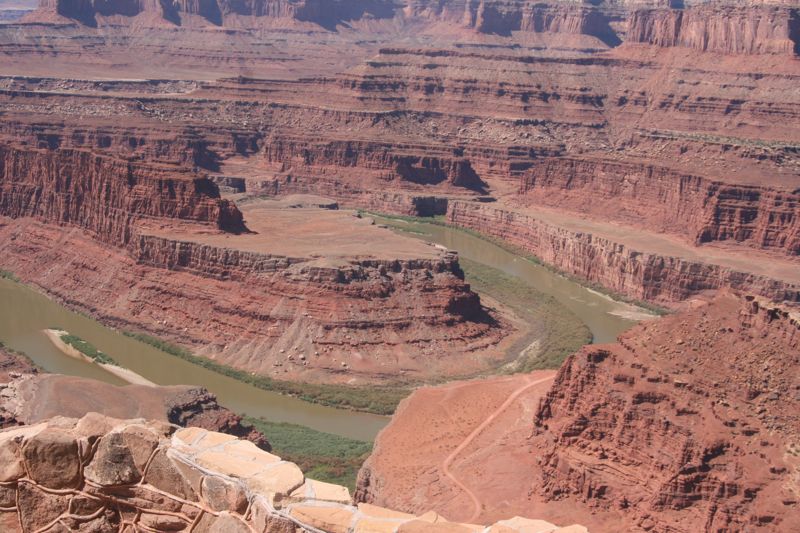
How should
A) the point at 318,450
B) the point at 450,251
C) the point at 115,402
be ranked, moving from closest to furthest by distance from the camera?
the point at 115,402, the point at 318,450, the point at 450,251

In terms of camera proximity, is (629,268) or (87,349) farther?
(629,268)

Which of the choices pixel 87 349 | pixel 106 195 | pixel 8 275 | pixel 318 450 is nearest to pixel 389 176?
pixel 106 195

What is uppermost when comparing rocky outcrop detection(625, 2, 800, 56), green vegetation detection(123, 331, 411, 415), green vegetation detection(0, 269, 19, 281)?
rocky outcrop detection(625, 2, 800, 56)

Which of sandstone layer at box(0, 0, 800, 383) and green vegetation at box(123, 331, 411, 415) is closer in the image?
green vegetation at box(123, 331, 411, 415)

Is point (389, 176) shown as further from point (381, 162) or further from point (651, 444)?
point (651, 444)

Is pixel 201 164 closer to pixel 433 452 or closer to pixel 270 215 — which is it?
pixel 270 215

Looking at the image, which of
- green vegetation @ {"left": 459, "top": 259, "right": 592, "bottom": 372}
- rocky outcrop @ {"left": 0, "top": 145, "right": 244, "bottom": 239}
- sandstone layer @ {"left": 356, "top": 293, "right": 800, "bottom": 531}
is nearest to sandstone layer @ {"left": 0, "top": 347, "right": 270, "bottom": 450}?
sandstone layer @ {"left": 356, "top": 293, "right": 800, "bottom": 531}

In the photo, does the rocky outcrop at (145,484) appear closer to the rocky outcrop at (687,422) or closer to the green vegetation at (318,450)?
the rocky outcrop at (687,422)

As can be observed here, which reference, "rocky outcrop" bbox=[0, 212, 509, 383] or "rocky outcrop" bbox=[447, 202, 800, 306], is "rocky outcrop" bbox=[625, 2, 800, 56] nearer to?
"rocky outcrop" bbox=[447, 202, 800, 306]
